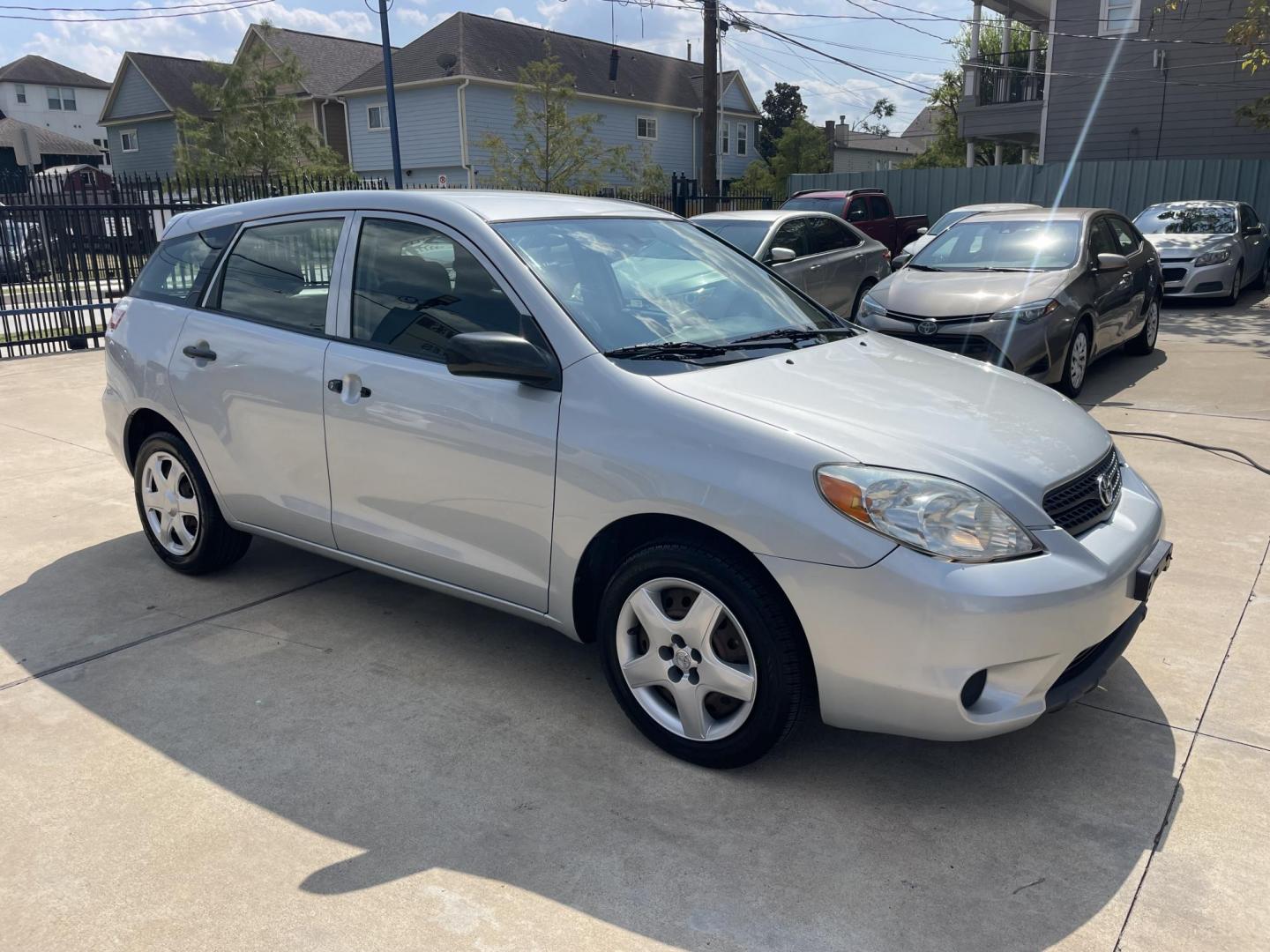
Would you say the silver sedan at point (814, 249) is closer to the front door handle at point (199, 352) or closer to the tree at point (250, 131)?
the front door handle at point (199, 352)

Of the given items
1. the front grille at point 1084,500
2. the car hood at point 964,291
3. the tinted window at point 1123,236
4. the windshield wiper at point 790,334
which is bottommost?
the front grille at point 1084,500

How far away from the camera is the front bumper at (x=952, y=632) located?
2734 mm

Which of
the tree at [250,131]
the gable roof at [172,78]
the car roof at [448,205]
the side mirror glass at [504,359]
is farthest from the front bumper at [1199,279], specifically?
the gable roof at [172,78]

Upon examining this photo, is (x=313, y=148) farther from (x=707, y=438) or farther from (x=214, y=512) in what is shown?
(x=707, y=438)

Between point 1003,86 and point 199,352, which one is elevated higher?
point 1003,86

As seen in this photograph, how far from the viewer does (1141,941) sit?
8.15ft

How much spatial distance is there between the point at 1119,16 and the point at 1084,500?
2475cm

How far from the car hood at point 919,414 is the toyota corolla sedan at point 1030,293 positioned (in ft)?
13.1

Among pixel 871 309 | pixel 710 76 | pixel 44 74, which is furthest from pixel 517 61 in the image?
pixel 44 74

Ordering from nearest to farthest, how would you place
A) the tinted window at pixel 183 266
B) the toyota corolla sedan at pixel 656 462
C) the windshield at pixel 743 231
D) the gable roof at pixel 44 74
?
the toyota corolla sedan at pixel 656 462 → the tinted window at pixel 183 266 → the windshield at pixel 743 231 → the gable roof at pixel 44 74

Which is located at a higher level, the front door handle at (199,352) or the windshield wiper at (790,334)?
the windshield wiper at (790,334)

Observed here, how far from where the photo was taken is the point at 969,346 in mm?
7754

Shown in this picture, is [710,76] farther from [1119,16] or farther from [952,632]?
[952,632]

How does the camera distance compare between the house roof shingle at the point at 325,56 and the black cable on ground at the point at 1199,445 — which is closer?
the black cable on ground at the point at 1199,445
